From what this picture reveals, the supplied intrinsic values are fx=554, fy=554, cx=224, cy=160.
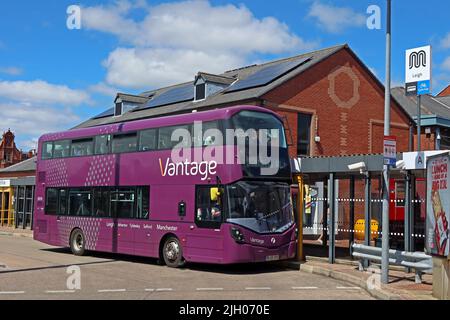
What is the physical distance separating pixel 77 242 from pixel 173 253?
539 cm

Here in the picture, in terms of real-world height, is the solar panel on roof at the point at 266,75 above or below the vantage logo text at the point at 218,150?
→ above

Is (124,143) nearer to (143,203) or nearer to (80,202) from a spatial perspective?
(143,203)

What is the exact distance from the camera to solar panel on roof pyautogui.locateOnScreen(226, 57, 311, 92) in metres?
27.9

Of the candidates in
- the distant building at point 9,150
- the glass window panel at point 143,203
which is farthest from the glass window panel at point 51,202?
the distant building at point 9,150

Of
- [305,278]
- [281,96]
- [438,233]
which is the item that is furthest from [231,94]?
[438,233]

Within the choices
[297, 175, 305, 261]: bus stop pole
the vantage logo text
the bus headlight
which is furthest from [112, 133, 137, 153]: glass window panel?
[297, 175, 305, 261]: bus stop pole

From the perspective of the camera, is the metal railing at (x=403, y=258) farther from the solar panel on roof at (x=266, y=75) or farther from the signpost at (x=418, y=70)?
the solar panel on roof at (x=266, y=75)

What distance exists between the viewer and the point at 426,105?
36125mm

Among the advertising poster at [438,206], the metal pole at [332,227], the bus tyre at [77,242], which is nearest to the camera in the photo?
the advertising poster at [438,206]

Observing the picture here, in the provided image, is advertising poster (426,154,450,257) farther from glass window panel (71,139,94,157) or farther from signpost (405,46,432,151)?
glass window panel (71,139,94,157)

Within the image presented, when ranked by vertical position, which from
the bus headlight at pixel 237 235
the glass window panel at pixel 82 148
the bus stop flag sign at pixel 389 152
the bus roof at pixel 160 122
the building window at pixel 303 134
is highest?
the building window at pixel 303 134

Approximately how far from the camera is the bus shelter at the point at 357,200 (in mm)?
14219

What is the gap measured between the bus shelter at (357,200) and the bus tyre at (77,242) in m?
7.70
